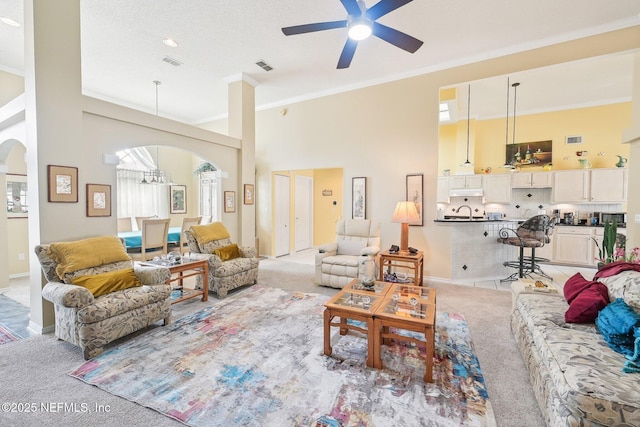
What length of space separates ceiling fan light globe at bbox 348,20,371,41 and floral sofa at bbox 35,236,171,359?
3.15 m

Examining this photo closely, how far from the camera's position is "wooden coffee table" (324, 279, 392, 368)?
226 cm

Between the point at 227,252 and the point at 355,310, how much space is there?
→ 8.98ft

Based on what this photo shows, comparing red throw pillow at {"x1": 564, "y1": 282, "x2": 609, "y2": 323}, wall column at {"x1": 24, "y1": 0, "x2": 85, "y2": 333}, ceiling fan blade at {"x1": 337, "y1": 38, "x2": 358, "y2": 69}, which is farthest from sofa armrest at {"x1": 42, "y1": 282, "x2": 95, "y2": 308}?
red throw pillow at {"x1": 564, "y1": 282, "x2": 609, "y2": 323}

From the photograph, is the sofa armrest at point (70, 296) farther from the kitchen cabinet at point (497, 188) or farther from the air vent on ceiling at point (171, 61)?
the kitchen cabinet at point (497, 188)

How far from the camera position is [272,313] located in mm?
3367

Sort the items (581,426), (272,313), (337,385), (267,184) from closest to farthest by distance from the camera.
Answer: (581,426)
(337,385)
(272,313)
(267,184)

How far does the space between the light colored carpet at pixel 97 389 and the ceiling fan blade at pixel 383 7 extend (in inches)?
124

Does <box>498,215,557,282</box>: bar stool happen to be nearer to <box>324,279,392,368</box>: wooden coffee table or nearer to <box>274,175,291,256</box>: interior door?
<box>324,279,392,368</box>: wooden coffee table

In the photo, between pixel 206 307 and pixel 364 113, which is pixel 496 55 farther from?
pixel 206 307

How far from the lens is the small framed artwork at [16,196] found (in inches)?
185

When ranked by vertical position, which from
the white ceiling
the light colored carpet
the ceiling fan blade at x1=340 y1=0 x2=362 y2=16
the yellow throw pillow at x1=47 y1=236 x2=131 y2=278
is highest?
the white ceiling

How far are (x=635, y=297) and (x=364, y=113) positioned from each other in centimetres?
454

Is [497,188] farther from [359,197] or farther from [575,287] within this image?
[575,287]

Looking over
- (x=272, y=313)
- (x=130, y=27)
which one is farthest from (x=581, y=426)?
(x=130, y=27)
